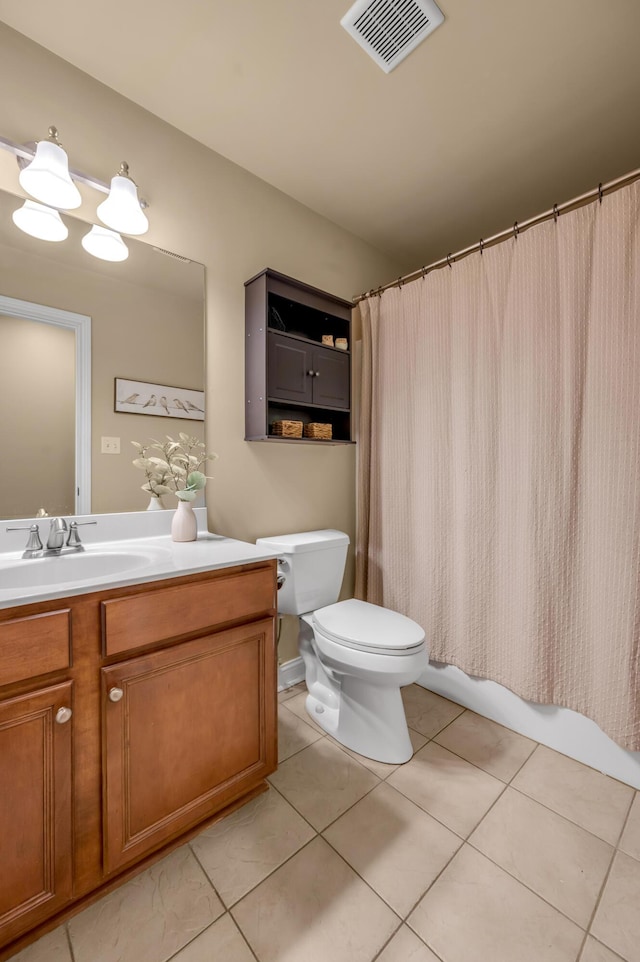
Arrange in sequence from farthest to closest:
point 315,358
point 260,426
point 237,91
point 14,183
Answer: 1. point 315,358
2. point 260,426
3. point 237,91
4. point 14,183

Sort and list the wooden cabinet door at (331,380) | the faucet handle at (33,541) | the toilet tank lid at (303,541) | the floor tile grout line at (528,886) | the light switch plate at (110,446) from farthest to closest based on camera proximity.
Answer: the wooden cabinet door at (331,380)
the toilet tank lid at (303,541)
the light switch plate at (110,446)
the faucet handle at (33,541)
the floor tile grout line at (528,886)

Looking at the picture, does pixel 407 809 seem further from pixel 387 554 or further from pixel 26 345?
pixel 26 345

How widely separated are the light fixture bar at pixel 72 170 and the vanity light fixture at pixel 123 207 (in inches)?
1.4

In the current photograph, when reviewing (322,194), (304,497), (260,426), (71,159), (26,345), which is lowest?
(304,497)

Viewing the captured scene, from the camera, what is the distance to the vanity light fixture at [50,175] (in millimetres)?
A: 1201

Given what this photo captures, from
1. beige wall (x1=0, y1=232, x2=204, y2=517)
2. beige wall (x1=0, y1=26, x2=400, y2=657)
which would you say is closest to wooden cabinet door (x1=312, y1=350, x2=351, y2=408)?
beige wall (x1=0, y1=26, x2=400, y2=657)

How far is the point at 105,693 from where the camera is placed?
36.8 inches

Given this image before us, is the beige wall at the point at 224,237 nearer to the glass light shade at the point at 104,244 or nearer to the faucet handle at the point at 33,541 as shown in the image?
the glass light shade at the point at 104,244

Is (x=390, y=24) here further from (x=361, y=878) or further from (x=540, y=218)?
(x=361, y=878)

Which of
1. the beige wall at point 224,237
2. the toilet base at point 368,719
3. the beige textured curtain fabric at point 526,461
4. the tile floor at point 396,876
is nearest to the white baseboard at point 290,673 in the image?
the beige wall at point 224,237

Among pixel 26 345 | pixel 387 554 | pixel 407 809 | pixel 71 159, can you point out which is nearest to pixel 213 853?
pixel 407 809

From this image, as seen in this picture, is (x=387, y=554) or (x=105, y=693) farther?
(x=387, y=554)

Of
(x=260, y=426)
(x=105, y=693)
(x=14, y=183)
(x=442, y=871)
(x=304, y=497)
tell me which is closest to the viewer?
(x=105, y=693)

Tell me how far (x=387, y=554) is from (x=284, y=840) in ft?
3.91
